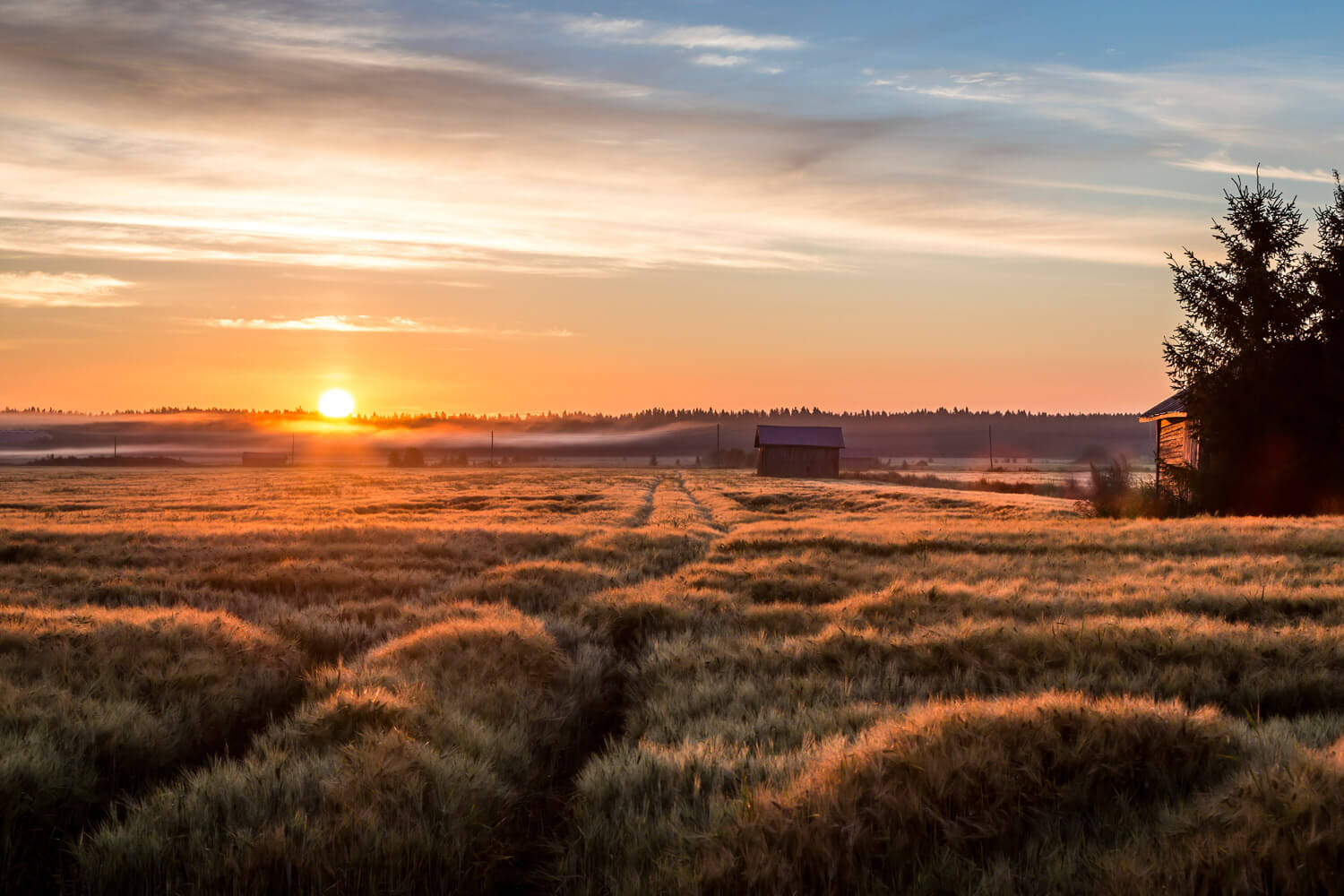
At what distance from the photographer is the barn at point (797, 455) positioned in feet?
276

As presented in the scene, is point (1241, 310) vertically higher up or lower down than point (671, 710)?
higher up

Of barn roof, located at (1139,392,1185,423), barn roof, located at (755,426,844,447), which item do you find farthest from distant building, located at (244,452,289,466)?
barn roof, located at (1139,392,1185,423)

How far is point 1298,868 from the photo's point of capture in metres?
3.61

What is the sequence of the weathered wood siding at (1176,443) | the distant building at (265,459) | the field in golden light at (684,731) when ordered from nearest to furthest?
the field in golden light at (684,731) → the weathered wood siding at (1176,443) → the distant building at (265,459)

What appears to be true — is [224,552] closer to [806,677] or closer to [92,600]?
[92,600]

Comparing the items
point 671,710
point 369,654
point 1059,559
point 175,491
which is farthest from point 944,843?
point 175,491

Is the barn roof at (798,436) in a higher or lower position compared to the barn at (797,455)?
higher

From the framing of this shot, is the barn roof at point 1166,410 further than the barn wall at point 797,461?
No

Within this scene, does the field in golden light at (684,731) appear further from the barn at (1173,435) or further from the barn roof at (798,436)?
the barn roof at (798,436)

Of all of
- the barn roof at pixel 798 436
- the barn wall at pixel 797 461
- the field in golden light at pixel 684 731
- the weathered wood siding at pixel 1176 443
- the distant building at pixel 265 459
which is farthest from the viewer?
the distant building at pixel 265 459

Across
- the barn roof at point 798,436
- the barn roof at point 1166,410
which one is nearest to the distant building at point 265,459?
the barn roof at point 798,436

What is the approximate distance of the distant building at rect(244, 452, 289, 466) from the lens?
146 metres

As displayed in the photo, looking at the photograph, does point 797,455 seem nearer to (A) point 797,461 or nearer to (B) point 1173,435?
(A) point 797,461

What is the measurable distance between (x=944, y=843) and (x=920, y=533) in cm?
1654
